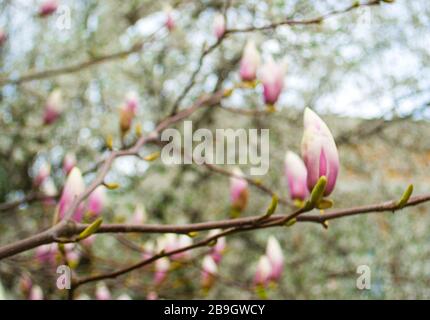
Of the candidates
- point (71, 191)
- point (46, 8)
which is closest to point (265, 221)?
point (71, 191)

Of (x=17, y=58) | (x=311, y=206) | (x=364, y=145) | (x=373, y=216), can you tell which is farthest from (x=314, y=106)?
(x=311, y=206)

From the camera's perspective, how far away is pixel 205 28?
9.07 ft

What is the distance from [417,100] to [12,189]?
5.85ft

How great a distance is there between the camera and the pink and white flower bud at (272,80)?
1.19 metres

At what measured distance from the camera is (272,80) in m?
1.19

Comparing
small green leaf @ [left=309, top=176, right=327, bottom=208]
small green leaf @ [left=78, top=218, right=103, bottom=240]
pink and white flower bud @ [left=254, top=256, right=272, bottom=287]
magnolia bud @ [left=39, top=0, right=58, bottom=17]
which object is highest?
magnolia bud @ [left=39, top=0, right=58, bottom=17]

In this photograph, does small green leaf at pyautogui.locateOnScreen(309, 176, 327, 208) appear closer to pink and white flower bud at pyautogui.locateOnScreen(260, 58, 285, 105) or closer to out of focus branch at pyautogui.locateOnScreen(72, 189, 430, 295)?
out of focus branch at pyautogui.locateOnScreen(72, 189, 430, 295)

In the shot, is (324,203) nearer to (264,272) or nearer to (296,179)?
(296,179)

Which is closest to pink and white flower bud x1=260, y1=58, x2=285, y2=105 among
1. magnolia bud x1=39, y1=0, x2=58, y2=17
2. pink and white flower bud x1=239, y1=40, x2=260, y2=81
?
pink and white flower bud x1=239, y1=40, x2=260, y2=81

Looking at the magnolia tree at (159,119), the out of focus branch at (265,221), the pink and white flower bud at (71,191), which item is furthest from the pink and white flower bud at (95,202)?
the magnolia tree at (159,119)

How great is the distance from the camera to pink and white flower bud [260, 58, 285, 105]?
1.19 metres

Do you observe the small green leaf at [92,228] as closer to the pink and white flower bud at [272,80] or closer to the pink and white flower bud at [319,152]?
the pink and white flower bud at [319,152]

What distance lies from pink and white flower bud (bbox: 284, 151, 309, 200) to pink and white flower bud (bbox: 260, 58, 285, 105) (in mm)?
318
